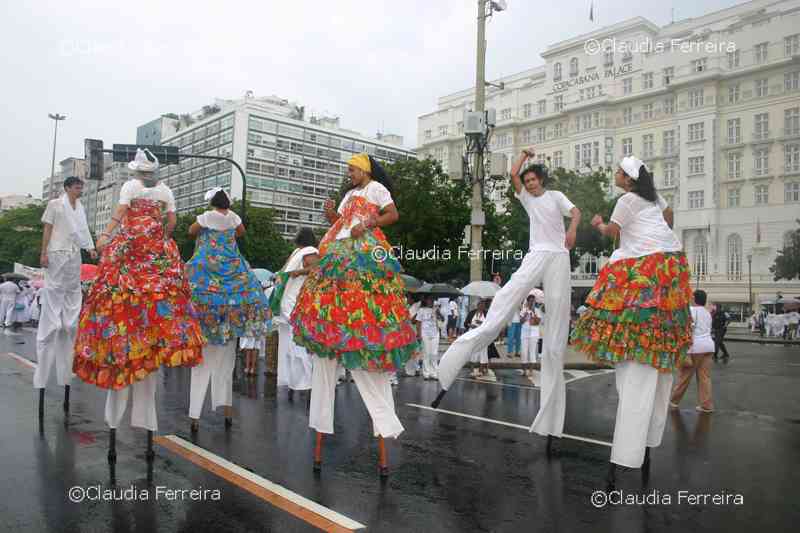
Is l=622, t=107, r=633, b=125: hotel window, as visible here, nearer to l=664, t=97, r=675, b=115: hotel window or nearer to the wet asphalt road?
l=664, t=97, r=675, b=115: hotel window

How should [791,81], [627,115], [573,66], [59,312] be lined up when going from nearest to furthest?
[59,312] → [791,81] → [627,115] → [573,66]

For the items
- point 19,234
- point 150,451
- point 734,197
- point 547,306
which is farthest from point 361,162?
point 19,234

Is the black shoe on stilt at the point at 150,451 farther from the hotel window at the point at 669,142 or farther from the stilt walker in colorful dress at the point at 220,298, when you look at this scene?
the hotel window at the point at 669,142

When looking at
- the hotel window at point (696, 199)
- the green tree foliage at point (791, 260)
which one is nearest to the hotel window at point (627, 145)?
the hotel window at point (696, 199)

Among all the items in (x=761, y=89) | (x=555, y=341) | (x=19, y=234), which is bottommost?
(x=555, y=341)

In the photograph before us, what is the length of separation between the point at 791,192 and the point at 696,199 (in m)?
7.46

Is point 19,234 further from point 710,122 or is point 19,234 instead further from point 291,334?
point 291,334

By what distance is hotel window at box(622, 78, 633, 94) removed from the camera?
6444 cm

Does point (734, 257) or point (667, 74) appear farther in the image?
point (667, 74)

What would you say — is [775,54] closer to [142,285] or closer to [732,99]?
[732,99]

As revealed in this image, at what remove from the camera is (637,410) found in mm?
4398

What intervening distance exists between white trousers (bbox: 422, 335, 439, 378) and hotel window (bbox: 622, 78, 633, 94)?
197 ft

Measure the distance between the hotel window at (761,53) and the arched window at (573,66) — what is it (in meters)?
19.1

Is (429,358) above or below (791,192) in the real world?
below
